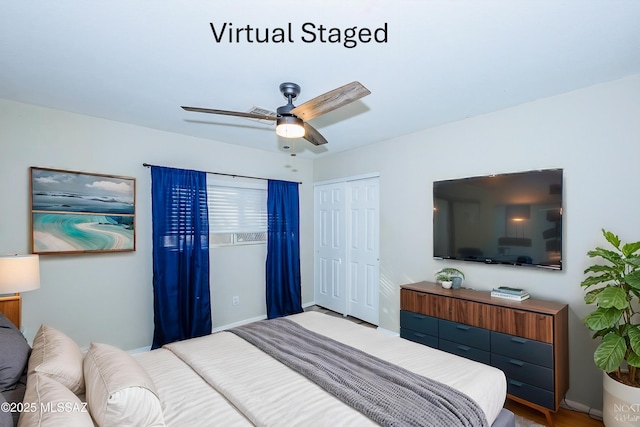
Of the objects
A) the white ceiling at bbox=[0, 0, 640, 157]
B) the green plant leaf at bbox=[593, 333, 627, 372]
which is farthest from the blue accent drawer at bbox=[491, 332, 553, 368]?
the white ceiling at bbox=[0, 0, 640, 157]

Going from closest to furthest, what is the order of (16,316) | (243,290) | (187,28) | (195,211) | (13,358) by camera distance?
(13,358) → (187,28) → (16,316) → (195,211) → (243,290)

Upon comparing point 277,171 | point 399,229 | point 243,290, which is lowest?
point 243,290

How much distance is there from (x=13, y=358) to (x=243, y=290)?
2.86 m

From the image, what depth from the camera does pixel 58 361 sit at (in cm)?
143

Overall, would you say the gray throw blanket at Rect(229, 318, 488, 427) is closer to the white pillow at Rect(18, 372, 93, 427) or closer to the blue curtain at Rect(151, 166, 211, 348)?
the white pillow at Rect(18, 372, 93, 427)

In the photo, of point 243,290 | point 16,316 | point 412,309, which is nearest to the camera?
point 16,316

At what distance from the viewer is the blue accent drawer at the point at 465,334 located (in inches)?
101

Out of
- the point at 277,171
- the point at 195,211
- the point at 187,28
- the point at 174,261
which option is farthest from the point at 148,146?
the point at 187,28

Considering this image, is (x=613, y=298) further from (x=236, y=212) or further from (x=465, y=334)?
(x=236, y=212)

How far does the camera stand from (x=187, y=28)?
1704 mm

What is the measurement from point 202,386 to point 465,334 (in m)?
2.18

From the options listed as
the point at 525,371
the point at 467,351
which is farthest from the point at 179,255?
the point at 525,371

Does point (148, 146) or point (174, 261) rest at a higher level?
point (148, 146)

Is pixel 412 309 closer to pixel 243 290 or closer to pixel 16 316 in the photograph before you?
pixel 243 290
